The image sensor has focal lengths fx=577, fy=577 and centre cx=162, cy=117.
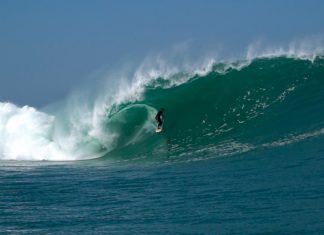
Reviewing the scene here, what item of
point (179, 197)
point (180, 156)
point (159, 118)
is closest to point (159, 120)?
point (159, 118)

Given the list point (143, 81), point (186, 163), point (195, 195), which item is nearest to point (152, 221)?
point (195, 195)

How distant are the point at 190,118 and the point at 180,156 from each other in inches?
150

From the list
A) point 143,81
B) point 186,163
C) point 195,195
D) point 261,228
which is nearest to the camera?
point 261,228

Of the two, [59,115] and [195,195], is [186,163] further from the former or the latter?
[59,115]

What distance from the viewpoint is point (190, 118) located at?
59.3ft

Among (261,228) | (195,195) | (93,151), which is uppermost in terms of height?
(93,151)

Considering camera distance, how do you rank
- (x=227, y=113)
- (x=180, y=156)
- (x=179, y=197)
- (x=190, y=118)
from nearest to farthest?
(x=179, y=197), (x=180, y=156), (x=227, y=113), (x=190, y=118)

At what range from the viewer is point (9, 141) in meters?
21.0

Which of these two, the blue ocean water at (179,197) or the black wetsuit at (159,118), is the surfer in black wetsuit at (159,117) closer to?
the black wetsuit at (159,118)

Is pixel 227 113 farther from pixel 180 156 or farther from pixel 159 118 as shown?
pixel 180 156

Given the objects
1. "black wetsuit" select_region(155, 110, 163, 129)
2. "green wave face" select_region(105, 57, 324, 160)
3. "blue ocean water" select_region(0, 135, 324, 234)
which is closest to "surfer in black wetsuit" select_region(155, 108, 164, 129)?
"black wetsuit" select_region(155, 110, 163, 129)

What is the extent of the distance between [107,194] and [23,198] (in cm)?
155

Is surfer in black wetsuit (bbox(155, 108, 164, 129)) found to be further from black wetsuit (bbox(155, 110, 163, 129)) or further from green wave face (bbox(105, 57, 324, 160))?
green wave face (bbox(105, 57, 324, 160))

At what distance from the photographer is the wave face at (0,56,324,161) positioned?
15523mm
